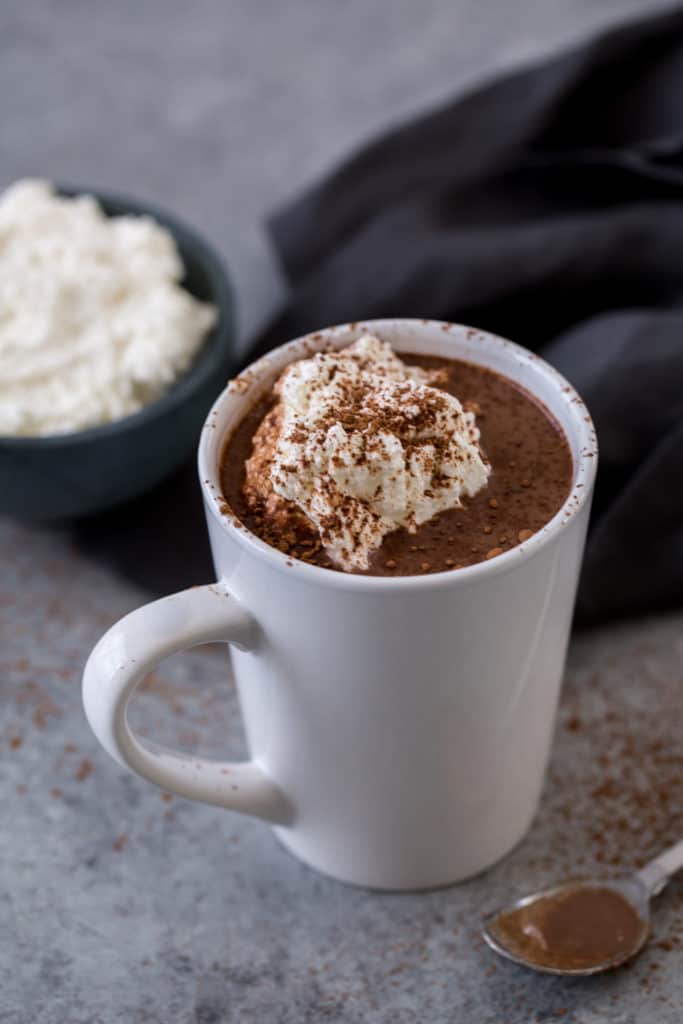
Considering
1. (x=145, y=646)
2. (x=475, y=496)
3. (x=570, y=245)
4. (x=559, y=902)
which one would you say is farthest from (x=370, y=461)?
(x=570, y=245)

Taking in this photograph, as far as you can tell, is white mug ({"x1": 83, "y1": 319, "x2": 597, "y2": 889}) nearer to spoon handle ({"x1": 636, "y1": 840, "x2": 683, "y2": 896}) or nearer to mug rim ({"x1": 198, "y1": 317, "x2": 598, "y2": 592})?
mug rim ({"x1": 198, "y1": 317, "x2": 598, "y2": 592})

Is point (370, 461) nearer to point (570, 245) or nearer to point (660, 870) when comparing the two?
point (660, 870)

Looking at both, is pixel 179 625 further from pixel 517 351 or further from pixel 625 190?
pixel 625 190

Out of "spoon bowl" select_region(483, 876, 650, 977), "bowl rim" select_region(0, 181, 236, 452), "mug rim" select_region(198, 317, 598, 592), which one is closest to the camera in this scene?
"mug rim" select_region(198, 317, 598, 592)

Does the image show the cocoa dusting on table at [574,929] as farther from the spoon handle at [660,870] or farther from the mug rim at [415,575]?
the mug rim at [415,575]

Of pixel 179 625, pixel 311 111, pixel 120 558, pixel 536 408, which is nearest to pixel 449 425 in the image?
pixel 536 408

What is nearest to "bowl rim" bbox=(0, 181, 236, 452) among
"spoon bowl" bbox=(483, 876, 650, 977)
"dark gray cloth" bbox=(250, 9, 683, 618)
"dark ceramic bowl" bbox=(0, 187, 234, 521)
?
"dark ceramic bowl" bbox=(0, 187, 234, 521)

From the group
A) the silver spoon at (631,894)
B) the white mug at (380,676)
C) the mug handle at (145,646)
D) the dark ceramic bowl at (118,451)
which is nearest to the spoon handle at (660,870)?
the silver spoon at (631,894)
